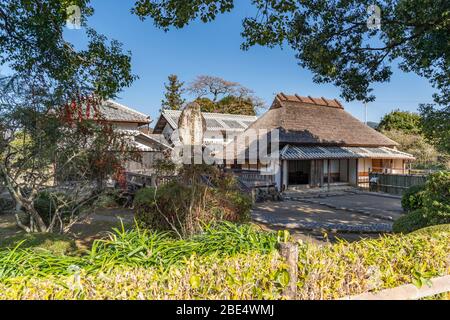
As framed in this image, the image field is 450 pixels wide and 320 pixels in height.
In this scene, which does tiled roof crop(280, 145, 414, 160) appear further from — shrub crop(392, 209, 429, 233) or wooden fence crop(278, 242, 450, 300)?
wooden fence crop(278, 242, 450, 300)

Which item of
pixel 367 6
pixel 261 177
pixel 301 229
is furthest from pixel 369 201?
pixel 367 6

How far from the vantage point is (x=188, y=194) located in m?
6.78

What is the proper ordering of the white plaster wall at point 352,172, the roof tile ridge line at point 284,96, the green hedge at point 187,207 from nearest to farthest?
the green hedge at point 187,207, the white plaster wall at point 352,172, the roof tile ridge line at point 284,96

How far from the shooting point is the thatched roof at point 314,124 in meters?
22.0

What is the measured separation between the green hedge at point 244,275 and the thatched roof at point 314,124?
17404 mm

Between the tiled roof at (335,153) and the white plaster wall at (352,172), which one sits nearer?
the tiled roof at (335,153)

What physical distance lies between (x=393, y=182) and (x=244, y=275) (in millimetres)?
20100

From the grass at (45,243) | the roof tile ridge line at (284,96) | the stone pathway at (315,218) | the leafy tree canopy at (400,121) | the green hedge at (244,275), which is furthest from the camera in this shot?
the leafy tree canopy at (400,121)

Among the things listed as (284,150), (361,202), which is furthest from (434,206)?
(284,150)

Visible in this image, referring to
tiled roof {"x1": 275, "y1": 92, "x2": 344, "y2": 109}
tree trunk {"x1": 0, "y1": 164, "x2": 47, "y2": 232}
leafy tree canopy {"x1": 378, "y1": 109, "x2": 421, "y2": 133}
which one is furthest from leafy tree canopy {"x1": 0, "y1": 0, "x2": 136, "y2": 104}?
leafy tree canopy {"x1": 378, "y1": 109, "x2": 421, "y2": 133}

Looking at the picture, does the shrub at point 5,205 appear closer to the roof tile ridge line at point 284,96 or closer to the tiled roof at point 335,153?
the tiled roof at point 335,153

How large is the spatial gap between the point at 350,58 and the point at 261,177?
30.3 ft

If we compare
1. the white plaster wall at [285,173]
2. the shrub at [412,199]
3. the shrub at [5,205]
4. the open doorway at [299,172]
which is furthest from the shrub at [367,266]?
the open doorway at [299,172]

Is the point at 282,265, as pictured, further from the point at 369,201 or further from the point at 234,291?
the point at 369,201
